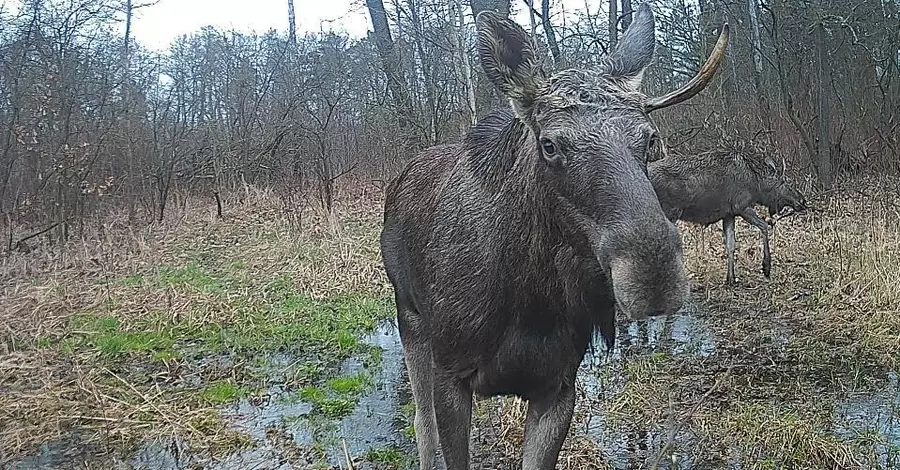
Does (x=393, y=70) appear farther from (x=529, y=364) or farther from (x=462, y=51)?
(x=529, y=364)

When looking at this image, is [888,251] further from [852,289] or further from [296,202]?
[296,202]

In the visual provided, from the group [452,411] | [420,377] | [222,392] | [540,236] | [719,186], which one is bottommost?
[222,392]

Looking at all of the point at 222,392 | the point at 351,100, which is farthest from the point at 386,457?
the point at 351,100

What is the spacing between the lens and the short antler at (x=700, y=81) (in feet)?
9.31

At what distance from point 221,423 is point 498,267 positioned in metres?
3.63

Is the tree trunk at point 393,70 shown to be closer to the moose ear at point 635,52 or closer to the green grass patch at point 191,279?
the green grass patch at point 191,279

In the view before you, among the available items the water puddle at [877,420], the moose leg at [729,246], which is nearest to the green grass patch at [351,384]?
the water puddle at [877,420]

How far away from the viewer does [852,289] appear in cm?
854

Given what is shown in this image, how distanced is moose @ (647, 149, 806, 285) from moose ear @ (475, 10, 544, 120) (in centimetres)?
838

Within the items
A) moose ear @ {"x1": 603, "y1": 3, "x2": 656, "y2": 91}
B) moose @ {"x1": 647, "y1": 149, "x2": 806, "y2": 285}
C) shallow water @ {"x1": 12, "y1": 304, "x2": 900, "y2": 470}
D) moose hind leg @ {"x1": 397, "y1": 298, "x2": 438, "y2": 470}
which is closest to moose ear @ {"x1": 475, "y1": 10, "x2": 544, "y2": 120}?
moose ear @ {"x1": 603, "y1": 3, "x2": 656, "y2": 91}

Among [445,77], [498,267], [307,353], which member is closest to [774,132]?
[445,77]

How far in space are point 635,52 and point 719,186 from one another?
8.74 meters

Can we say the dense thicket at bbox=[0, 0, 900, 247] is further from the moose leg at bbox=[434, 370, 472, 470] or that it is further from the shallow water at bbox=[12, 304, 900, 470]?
the moose leg at bbox=[434, 370, 472, 470]

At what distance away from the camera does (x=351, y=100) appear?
2156 centimetres
